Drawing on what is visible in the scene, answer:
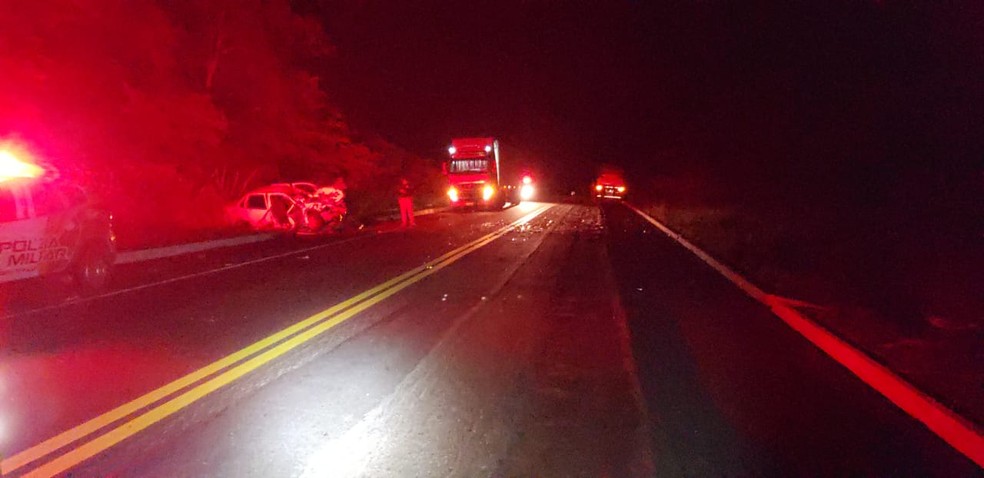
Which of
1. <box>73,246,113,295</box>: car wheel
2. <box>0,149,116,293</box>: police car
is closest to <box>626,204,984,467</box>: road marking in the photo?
<box>0,149,116,293</box>: police car

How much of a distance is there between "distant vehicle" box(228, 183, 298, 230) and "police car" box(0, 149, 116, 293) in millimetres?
12927

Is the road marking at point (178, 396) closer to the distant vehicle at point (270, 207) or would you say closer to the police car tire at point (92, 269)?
the police car tire at point (92, 269)

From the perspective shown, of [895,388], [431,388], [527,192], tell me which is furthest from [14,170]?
[527,192]

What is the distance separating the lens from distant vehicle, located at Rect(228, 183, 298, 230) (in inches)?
1099

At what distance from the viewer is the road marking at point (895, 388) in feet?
20.0

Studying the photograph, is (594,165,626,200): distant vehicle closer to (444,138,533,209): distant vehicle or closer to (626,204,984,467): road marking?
(444,138,533,209): distant vehicle

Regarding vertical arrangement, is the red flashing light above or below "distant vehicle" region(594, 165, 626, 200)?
above

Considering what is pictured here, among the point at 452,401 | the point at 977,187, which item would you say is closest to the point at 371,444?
the point at 452,401

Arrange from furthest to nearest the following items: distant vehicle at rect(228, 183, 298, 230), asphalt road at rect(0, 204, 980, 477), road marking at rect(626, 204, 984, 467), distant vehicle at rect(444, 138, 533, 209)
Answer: distant vehicle at rect(444, 138, 533, 209)
distant vehicle at rect(228, 183, 298, 230)
road marking at rect(626, 204, 984, 467)
asphalt road at rect(0, 204, 980, 477)

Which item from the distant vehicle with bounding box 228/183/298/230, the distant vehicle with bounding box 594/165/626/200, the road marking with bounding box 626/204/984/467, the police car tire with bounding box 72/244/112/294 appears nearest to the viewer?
the road marking with bounding box 626/204/984/467

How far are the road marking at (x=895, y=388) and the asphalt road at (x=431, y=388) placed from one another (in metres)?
0.15

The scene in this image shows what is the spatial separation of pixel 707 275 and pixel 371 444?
39.3 feet

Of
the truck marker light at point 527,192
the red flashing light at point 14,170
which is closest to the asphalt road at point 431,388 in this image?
the red flashing light at point 14,170

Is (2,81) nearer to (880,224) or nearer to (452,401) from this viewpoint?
(452,401)
